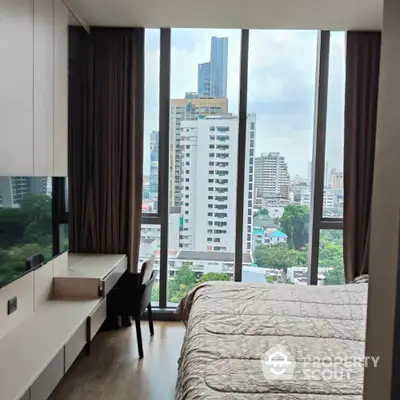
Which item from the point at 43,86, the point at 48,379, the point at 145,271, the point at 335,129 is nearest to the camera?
the point at 48,379

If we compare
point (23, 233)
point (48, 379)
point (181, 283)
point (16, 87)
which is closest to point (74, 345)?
point (48, 379)

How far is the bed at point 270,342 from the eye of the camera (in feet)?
5.52

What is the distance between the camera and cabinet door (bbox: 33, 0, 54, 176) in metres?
2.63

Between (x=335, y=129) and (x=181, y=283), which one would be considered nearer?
(x=335, y=129)

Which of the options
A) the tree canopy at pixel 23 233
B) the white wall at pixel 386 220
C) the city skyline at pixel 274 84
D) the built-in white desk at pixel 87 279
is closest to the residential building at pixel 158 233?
the city skyline at pixel 274 84

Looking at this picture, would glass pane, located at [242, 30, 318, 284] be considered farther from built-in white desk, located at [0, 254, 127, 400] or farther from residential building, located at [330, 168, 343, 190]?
built-in white desk, located at [0, 254, 127, 400]

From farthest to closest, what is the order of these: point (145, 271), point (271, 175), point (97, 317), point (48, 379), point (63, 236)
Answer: point (271, 175)
point (145, 271)
point (63, 236)
point (97, 317)
point (48, 379)

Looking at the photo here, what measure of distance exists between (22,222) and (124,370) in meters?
1.51

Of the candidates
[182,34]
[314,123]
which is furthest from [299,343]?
[182,34]

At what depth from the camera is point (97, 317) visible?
9.77 ft

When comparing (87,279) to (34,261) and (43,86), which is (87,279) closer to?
(34,261)

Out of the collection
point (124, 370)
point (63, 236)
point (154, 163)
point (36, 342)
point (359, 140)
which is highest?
point (359, 140)

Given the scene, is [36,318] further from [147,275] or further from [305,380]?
[305,380]

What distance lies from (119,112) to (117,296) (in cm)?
183
